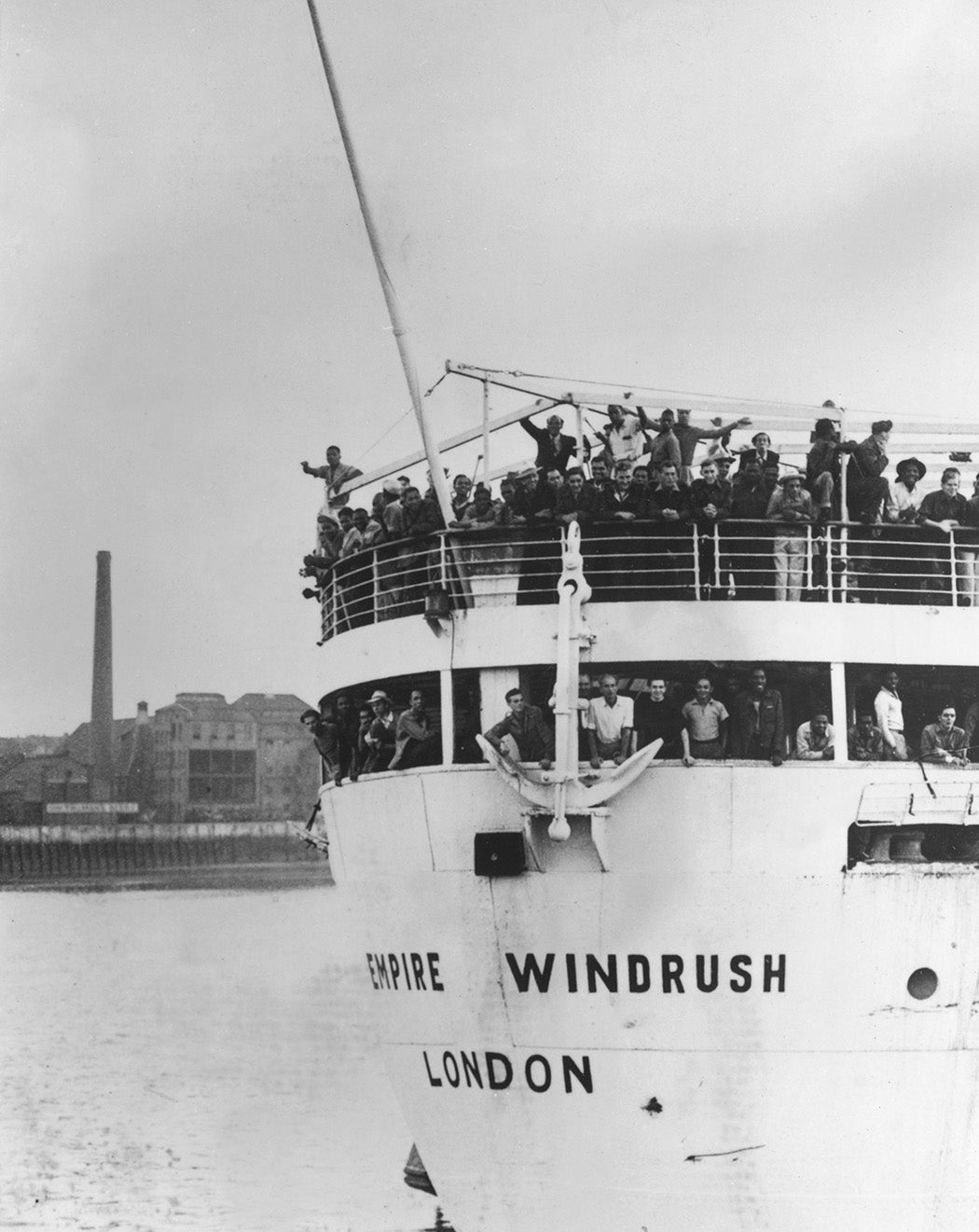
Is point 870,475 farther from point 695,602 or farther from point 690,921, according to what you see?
point 690,921

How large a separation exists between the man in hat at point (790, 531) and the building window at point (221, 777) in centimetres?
7086

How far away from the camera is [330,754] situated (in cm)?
1962

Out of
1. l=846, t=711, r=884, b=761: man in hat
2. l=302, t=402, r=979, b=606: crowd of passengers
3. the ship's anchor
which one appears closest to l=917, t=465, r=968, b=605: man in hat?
l=302, t=402, r=979, b=606: crowd of passengers

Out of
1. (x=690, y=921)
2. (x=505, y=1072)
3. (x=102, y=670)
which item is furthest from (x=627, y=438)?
(x=102, y=670)

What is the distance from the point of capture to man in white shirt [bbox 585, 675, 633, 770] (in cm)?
1616

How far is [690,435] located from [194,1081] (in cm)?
2745

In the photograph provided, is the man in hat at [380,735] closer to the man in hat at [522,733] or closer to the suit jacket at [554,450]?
the man in hat at [522,733]

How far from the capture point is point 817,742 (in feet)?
53.3

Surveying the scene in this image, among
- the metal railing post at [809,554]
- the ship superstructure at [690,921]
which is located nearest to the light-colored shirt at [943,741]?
the ship superstructure at [690,921]

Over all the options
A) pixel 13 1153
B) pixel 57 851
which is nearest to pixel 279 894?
pixel 57 851

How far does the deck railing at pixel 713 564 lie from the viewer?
16750mm

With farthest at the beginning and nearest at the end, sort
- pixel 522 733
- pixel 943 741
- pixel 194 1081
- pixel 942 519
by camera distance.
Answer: pixel 194 1081 < pixel 942 519 < pixel 943 741 < pixel 522 733

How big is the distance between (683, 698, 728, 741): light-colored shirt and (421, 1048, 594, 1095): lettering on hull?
124 inches

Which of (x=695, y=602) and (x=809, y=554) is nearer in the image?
(x=695, y=602)
